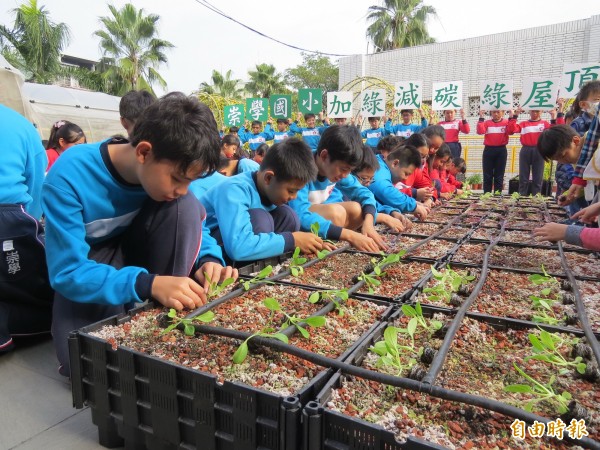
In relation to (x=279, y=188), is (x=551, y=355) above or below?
below

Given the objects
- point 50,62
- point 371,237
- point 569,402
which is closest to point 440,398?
point 569,402

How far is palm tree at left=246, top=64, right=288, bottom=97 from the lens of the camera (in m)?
28.4

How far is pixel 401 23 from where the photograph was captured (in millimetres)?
21531

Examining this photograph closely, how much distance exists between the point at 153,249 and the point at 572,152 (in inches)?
126

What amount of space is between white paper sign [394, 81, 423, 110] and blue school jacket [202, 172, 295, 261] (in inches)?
296

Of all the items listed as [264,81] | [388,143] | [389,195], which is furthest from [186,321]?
[264,81]

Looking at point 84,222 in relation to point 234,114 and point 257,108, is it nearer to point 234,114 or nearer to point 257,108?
point 257,108

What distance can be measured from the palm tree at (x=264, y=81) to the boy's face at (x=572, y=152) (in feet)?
87.1

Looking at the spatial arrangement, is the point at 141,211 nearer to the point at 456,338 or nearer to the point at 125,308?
the point at 125,308

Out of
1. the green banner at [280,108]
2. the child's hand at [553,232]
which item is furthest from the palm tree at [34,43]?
the child's hand at [553,232]

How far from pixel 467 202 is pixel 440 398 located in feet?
13.9

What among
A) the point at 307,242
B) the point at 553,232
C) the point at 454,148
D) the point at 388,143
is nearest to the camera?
the point at 553,232

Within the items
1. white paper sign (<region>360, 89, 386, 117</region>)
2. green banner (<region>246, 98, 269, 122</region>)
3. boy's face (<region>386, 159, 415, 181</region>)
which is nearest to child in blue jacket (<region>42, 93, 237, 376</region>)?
boy's face (<region>386, 159, 415, 181</region>)

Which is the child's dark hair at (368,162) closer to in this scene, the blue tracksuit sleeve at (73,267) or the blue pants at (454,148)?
the blue tracksuit sleeve at (73,267)
